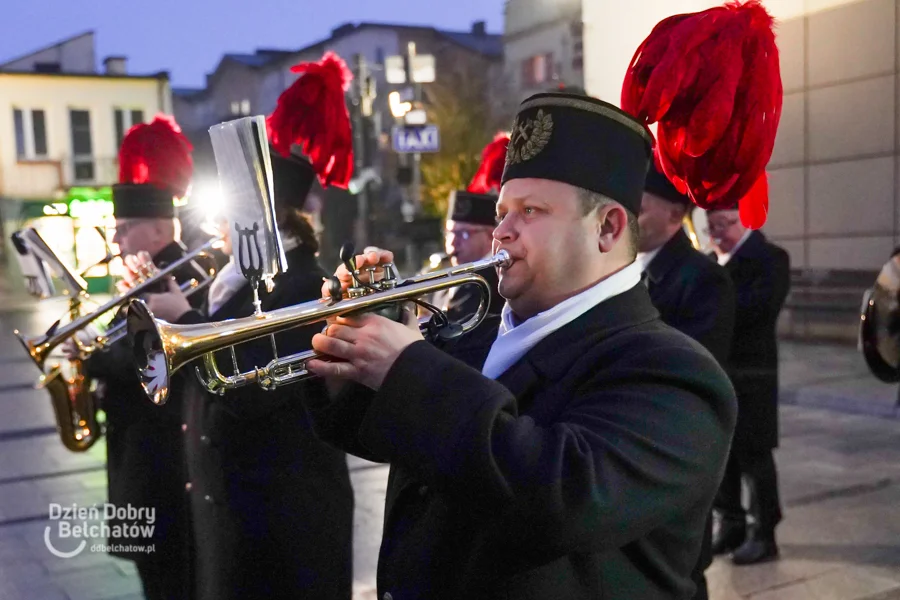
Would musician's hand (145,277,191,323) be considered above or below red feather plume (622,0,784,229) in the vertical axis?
below

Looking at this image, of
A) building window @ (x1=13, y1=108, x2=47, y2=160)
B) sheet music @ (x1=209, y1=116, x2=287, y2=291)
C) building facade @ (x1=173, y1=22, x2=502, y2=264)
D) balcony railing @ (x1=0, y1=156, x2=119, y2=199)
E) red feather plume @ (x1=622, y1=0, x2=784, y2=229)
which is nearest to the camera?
sheet music @ (x1=209, y1=116, x2=287, y2=291)

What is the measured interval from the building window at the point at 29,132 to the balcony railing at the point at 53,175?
1.34 feet

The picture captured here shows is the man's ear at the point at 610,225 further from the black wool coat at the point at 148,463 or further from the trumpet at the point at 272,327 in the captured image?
the black wool coat at the point at 148,463

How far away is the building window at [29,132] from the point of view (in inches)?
1403

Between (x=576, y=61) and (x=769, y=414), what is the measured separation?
28.4 m

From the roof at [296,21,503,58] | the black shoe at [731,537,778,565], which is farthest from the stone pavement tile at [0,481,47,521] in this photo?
the roof at [296,21,503,58]

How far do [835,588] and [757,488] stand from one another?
2.14 ft

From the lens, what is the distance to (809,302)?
13023mm

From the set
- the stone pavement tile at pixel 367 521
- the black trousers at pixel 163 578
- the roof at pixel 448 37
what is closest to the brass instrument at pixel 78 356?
the black trousers at pixel 163 578

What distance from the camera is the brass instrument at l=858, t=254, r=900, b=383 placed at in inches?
193

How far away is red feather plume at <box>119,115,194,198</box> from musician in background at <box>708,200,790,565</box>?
9.87 feet

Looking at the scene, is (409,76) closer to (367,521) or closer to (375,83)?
(367,521)

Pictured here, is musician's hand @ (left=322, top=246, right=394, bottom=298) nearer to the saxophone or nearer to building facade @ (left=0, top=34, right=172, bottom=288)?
the saxophone

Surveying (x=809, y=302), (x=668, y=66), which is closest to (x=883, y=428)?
(x=809, y=302)
